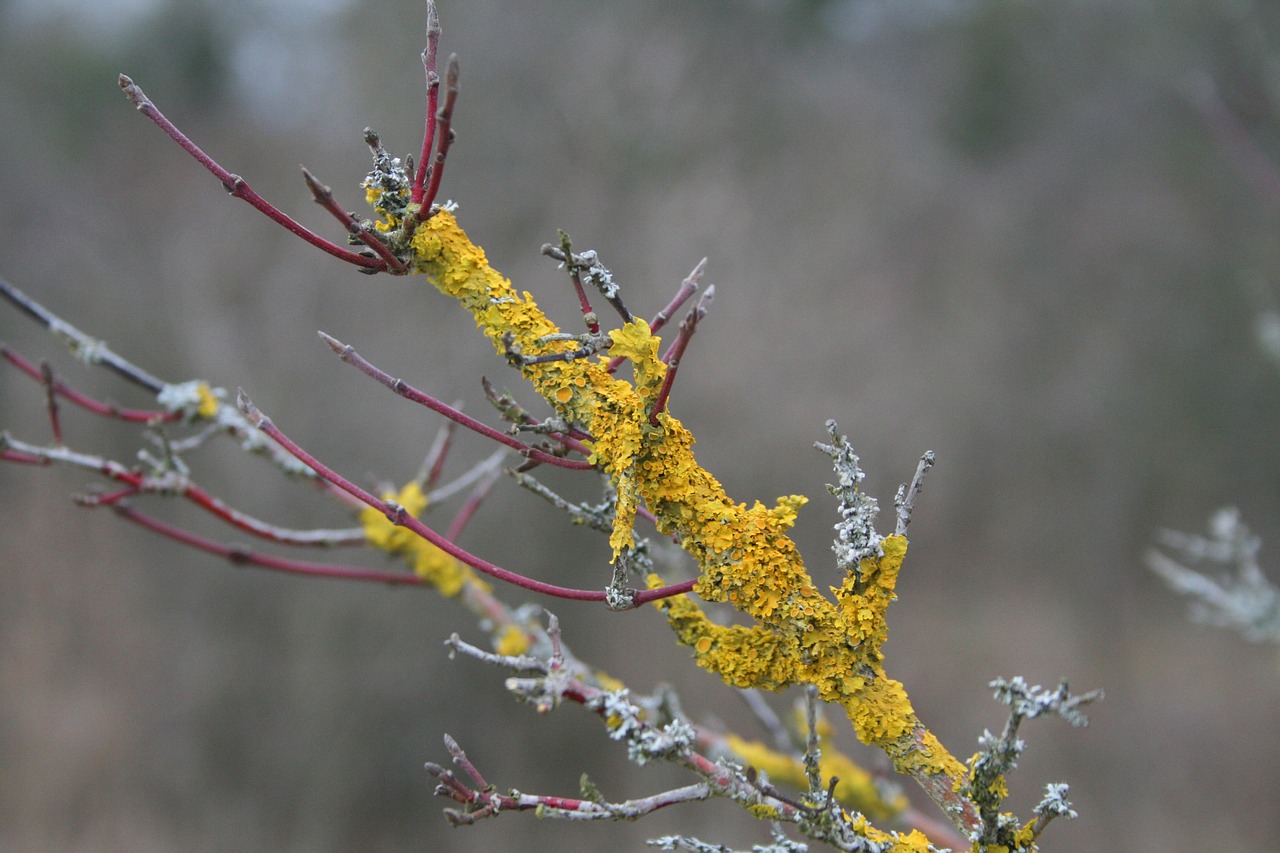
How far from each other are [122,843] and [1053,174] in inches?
464

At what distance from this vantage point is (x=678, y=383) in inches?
260

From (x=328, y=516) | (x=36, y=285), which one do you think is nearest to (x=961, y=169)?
(x=328, y=516)

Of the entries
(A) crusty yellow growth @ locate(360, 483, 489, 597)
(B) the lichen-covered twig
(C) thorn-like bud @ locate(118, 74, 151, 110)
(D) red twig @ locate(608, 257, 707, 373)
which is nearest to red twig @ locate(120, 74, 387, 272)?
(C) thorn-like bud @ locate(118, 74, 151, 110)

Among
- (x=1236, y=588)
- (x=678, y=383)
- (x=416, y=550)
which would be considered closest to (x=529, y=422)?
(x=416, y=550)

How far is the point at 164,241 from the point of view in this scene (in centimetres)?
755

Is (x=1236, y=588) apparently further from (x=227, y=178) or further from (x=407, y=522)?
(x=227, y=178)

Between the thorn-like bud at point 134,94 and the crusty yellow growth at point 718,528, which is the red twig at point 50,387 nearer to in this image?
the thorn-like bud at point 134,94

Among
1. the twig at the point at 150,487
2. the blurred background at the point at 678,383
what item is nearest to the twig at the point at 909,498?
the twig at the point at 150,487

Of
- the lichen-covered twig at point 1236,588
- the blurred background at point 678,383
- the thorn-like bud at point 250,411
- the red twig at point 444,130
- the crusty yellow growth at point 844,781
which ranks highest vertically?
the blurred background at point 678,383

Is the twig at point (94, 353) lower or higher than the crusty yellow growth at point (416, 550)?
higher

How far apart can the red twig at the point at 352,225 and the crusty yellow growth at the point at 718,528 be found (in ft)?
0.11

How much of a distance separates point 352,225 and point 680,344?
30 centimetres

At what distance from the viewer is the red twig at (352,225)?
61cm

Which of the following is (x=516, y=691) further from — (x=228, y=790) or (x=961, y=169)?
(x=961, y=169)
